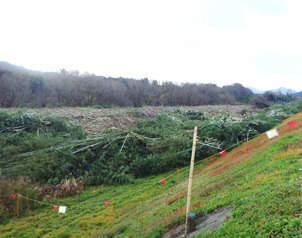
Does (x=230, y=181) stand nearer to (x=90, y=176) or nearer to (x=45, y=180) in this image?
(x=90, y=176)

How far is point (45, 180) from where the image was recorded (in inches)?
566

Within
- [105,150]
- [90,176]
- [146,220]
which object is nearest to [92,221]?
A: [146,220]

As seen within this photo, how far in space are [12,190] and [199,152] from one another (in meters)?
9.97

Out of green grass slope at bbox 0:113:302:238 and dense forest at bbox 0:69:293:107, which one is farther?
dense forest at bbox 0:69:293:107

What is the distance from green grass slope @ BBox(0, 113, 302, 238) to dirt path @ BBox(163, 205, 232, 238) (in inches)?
8.2

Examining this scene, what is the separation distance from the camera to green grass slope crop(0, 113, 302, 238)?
5.04m

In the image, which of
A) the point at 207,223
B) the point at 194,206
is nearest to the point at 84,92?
the point at 194,206

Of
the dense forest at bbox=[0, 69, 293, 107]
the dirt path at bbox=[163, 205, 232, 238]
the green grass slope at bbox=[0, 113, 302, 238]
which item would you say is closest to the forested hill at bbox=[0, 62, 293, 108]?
the dense forest at bbox=[0, 69, 293, 107]

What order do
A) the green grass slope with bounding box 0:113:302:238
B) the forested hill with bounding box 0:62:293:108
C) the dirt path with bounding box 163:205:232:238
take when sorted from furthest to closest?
the forested hill with bounding box 0:62:293:108
the dirt path with bounding box 163:205:232:238
the green grass slope with bounding box 0:113:302:238

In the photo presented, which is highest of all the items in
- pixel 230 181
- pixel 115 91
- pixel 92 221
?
pixel 115 91

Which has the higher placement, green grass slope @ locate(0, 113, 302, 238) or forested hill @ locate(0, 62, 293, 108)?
forested hill @ locate(0, 62, 293, 108)

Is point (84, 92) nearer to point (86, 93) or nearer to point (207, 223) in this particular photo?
point (86, 93)

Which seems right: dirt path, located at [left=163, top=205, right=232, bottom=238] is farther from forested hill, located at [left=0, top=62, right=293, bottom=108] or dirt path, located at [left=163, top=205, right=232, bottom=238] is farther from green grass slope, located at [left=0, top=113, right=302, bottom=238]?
forested hill, located at [left=0, top=62, right=293, bottom=108]

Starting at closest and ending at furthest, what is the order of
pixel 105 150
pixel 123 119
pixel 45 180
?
1. pixel 45 180
2. pixel 105 150
3. pixel 123 119
